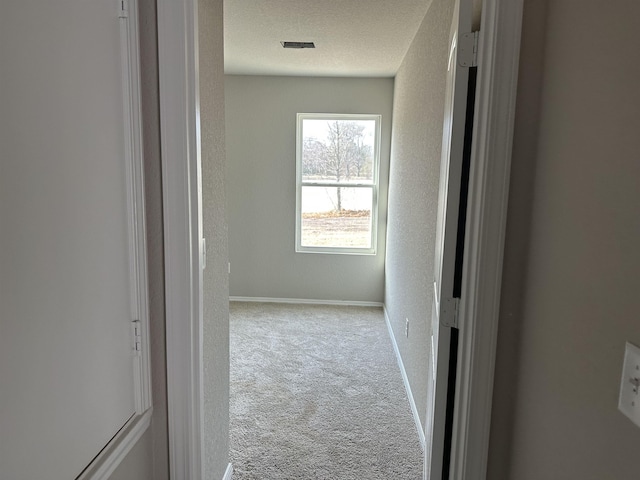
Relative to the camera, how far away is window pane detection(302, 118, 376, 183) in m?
4.71

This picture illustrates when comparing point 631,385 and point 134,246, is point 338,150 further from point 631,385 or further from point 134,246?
point 631,385

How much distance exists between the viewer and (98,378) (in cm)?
105

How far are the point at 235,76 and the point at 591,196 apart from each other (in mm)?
4345

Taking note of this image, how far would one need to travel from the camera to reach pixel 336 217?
192 inches

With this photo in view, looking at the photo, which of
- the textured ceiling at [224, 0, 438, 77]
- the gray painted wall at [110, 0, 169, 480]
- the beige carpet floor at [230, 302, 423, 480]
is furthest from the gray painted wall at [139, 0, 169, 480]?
the textured ceiling at [224, 0, 438, 77]

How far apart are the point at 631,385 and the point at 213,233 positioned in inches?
55.9

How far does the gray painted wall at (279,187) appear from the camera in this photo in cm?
462

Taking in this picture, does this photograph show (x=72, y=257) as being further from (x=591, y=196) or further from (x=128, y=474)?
(x=591, y=196)

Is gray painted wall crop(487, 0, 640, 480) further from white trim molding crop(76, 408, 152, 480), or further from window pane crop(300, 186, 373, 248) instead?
window pane crop(300, 186, 373, 248)

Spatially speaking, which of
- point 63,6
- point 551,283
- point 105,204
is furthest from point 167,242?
point 551,283

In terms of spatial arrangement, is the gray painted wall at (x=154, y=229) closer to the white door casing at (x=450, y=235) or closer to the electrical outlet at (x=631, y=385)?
the white door casing at (x=450, y=235)

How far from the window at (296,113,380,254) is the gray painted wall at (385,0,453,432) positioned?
0.75 m

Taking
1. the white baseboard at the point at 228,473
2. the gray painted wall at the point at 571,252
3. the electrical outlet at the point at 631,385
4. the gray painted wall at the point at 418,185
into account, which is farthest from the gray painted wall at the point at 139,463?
the gray painted wall at the point at 418,185

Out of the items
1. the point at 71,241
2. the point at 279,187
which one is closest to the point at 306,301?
the point at 279,187
